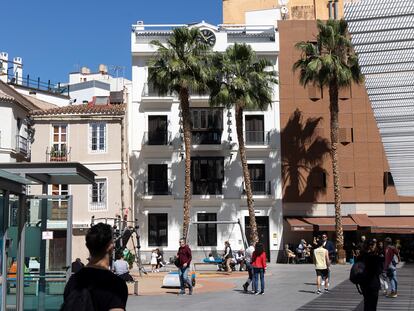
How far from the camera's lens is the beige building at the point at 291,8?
49.4 meters

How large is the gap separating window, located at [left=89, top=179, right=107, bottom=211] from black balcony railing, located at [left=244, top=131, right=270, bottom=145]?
995cm

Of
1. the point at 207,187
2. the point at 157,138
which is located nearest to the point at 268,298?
the point at 207,187

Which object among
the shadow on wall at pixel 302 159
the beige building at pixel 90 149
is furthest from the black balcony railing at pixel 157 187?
the shadow on wall at pixel 302 159

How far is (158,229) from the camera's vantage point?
4019cm

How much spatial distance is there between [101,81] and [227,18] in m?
17.6

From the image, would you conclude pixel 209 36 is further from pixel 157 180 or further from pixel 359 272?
pixel 359 272

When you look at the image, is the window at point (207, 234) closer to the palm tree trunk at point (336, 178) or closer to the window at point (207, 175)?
the window at point (207, 175)

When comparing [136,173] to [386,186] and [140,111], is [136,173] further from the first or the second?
[386,186]

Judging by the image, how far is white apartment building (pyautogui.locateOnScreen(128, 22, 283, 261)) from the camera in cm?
4000

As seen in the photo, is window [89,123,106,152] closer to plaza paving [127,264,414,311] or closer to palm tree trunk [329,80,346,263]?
palm tree trunk [329,80,346,263]

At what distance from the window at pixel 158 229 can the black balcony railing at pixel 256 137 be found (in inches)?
296

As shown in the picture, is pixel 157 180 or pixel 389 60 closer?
pixel 389 60

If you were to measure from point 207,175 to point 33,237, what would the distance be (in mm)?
29124

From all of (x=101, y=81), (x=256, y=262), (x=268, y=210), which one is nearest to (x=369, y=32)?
(x=256, y=262)
